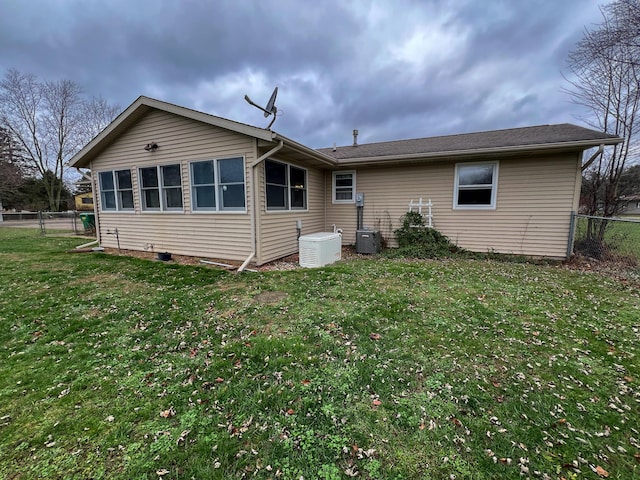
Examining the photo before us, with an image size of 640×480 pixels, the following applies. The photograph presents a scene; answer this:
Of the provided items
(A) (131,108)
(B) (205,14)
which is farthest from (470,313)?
(B) (205,14)

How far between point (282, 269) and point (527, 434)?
5105mm

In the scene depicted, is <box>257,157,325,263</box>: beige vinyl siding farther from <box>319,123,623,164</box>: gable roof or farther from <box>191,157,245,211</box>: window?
<box>319,123,623,164</box>: gable roof

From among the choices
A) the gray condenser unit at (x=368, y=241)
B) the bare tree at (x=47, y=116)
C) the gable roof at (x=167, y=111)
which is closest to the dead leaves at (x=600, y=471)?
the gable roof at (x=167, y=111)

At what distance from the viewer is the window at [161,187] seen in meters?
7.52

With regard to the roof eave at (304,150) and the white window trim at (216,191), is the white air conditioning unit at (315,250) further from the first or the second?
the roof eave at (304,150)

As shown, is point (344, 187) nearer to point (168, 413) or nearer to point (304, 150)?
point (304, 150)

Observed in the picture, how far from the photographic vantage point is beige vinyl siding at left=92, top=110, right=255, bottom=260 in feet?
21.7

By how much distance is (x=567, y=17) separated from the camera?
7.50 m

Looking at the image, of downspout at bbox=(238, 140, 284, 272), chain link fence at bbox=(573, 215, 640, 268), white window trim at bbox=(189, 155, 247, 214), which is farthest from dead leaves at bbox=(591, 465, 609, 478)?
chain link fence at bbox=(573, 215, 640, 268)

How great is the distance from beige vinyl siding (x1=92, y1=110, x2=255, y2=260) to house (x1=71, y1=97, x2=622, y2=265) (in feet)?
0.10

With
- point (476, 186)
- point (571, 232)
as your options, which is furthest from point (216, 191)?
point (571, 232)

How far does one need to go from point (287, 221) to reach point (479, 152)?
17.8 feet

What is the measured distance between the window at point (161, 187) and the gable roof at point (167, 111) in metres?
1.31

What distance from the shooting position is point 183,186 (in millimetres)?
7332
